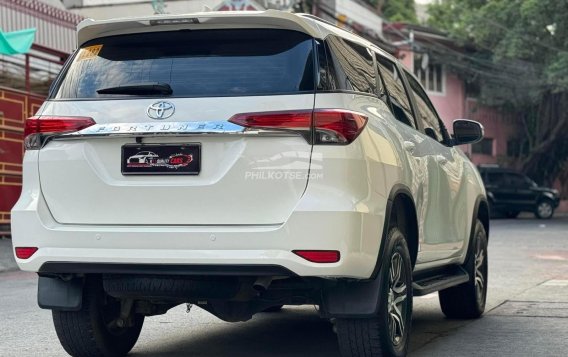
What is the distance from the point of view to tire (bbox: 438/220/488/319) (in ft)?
27.1

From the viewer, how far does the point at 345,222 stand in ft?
17.1

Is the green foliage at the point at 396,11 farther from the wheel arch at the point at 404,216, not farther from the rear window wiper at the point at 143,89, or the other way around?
the rear window wiper at the point at 143,89

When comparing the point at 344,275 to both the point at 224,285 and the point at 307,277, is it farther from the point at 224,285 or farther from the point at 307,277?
the point at 224,285

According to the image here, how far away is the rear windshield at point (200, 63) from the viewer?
550 centimetres

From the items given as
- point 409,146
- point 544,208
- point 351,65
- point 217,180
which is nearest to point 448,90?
point 544,208

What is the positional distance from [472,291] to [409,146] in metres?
2.16

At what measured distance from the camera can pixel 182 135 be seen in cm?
540

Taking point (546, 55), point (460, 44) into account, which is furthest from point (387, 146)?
point (460, 44)

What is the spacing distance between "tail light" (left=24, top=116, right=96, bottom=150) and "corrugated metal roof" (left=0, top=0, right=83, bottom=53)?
45.1ft

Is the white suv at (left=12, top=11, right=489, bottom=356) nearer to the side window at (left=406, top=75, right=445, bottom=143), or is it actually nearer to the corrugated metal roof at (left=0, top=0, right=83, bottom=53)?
the side window at (left=406, top=75, right=445, bottom=143)

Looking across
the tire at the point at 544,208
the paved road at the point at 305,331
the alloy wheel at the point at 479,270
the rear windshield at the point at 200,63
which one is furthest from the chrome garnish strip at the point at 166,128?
the tire at the point at 544,208

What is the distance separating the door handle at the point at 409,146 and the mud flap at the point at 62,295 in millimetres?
2056

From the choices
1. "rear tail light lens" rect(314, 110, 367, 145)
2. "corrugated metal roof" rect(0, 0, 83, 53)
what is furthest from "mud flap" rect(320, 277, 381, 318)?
"corrugated metal roof" rect(0, 0, 83, 53)

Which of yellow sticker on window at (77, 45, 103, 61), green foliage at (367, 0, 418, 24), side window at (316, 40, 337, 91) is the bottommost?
side window at (316, 40, 337, 91)
